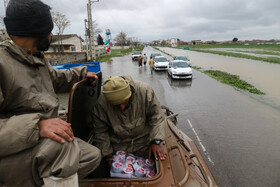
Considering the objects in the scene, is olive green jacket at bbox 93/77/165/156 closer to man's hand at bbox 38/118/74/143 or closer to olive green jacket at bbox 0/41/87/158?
olive green jacket at bbox 0/41/87/158

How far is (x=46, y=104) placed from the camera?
1.46 m

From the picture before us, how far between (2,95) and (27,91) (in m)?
0.16

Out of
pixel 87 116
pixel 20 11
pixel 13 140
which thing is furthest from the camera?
pixel 87 116

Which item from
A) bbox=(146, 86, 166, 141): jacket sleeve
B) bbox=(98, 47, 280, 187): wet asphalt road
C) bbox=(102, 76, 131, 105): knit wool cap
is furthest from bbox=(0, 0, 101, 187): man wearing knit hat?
bbox=(98, 47, 280, 187): wet asphalt road

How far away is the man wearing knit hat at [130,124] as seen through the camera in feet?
8.04

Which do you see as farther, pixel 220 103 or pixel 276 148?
pixel 220 103

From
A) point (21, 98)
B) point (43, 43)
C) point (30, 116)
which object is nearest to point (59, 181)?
point (30, 116)

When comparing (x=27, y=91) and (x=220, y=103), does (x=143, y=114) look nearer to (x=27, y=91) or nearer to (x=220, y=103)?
(x=27, y=91)

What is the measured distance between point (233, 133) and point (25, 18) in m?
6.23

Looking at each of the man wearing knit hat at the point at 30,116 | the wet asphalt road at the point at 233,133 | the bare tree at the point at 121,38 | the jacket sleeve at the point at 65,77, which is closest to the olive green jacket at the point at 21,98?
the man wearing knit hat at the point at 30,116

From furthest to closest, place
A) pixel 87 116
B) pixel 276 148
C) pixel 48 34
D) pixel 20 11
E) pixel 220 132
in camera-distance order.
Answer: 1. pixel 220 132
2. pixel 276 148
3. pixel 87 116
4. pixel 48 34
5. pixel 20 11

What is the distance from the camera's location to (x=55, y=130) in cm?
127

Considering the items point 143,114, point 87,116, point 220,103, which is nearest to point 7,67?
point 87,116

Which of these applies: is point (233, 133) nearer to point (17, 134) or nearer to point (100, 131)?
point (100, 131)
